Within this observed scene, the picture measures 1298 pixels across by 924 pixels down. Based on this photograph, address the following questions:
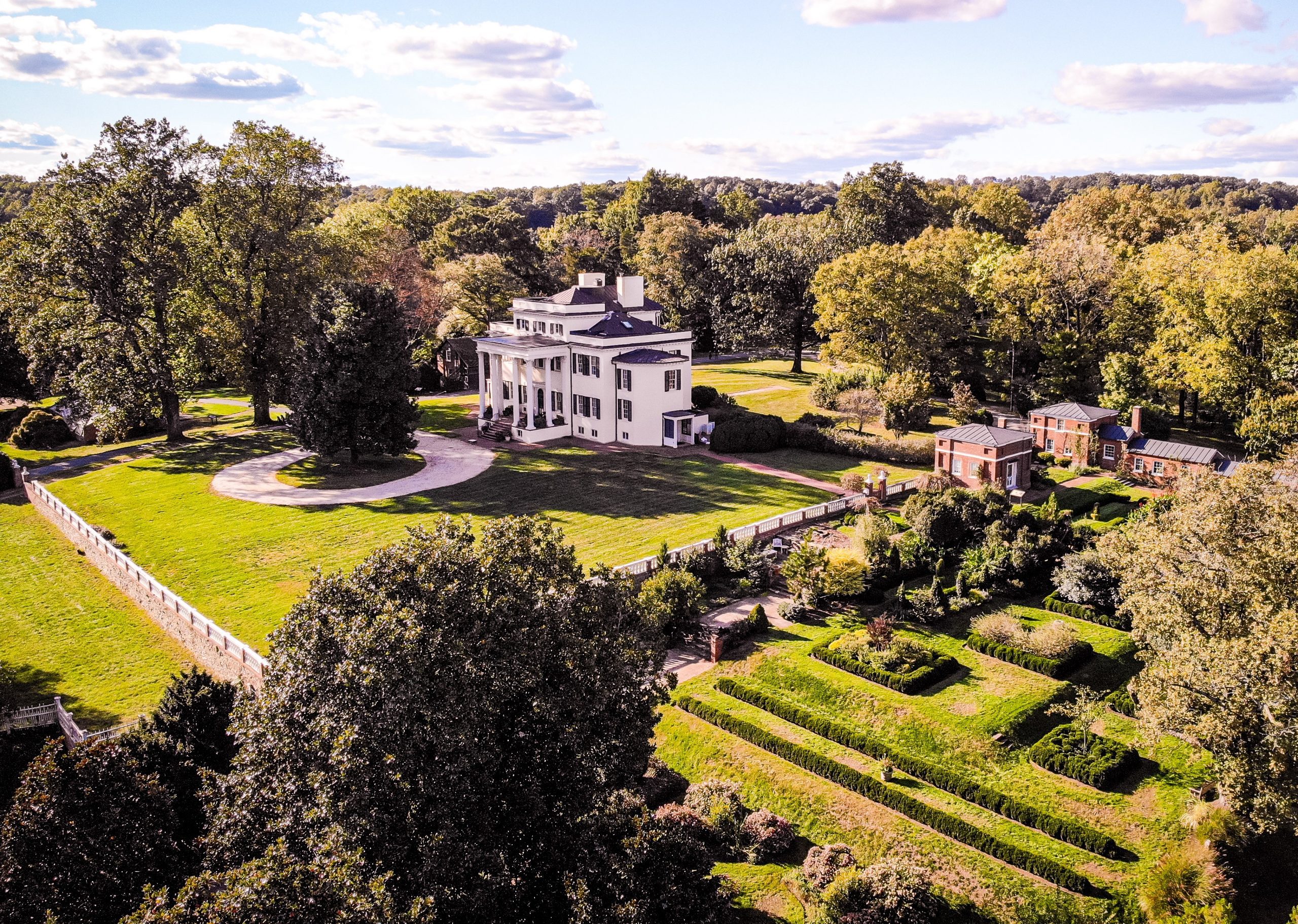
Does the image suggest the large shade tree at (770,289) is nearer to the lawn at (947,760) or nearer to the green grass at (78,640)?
the lawn at (947,760)

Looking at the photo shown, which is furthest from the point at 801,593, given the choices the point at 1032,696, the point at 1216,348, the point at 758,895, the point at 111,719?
the point at 1216,348

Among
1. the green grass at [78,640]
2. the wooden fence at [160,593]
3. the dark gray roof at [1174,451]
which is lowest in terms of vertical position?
the green grass at [78,640]

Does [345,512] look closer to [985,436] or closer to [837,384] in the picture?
[985,436]

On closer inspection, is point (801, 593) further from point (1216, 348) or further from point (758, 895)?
point (1216, 348)

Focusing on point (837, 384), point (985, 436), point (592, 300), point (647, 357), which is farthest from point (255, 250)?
point (985, 436)

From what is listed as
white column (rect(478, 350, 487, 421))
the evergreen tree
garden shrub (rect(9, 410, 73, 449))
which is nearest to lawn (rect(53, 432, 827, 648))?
the evergreen tree

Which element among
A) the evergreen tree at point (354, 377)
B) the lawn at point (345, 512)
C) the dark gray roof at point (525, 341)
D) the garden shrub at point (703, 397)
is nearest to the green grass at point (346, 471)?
the evergreen tree at point (354, 377)
